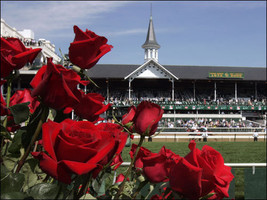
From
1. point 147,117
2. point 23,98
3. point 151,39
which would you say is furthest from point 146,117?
point 151,39

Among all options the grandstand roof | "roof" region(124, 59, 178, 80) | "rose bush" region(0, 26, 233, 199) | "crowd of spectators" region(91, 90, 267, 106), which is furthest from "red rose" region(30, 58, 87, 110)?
"roof" region(124, 59, 178, 80)

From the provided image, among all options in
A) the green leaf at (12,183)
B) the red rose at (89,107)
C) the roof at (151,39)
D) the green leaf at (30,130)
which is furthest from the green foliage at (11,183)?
the roof at (151,39)

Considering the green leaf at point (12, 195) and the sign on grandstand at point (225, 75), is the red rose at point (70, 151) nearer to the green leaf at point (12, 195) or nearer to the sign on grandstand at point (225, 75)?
the green leaf at point (12, 195)

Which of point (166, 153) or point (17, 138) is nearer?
point (17, 138)

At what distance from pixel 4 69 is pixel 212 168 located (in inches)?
23.5

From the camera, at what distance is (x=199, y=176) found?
2.71ft

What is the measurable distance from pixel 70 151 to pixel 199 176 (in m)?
0.32

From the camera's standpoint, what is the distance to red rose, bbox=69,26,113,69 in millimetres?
908

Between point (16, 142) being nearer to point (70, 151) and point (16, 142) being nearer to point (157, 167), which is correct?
point (70, 151)

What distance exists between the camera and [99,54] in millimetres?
948

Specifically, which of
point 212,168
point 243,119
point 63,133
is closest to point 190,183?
point 212,168

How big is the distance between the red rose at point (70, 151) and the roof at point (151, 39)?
55.9 m

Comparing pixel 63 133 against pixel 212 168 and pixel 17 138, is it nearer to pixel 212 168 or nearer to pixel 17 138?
pixel 17 138

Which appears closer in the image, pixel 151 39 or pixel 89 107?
pixel 89 107
